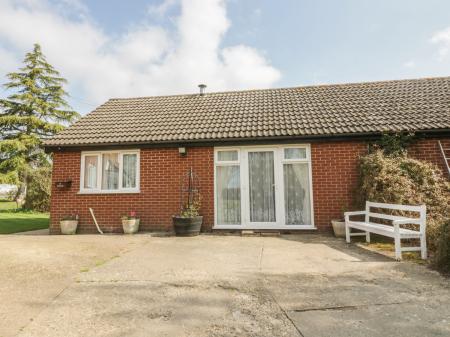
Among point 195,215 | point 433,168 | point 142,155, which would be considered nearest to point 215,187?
point 195,215

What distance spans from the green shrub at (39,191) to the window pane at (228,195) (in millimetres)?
12545

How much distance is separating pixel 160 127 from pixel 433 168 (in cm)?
829

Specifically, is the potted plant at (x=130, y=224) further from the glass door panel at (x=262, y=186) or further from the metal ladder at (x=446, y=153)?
the metal ladder at (x=446, y=153)

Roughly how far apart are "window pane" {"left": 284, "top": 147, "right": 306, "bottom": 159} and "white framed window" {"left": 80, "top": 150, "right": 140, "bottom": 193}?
472cm

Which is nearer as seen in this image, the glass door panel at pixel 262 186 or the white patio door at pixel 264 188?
the white patio door at pixel 264 188

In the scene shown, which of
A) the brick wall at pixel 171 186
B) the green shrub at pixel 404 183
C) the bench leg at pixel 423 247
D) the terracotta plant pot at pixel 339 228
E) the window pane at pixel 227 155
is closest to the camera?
Answer: the bench leg at pixel 423 247

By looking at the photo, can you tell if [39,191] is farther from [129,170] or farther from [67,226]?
[129,170]

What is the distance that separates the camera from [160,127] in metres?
9.69

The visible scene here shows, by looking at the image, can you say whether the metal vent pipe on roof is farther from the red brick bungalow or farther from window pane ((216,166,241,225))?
window pane ((216,166,241,225))

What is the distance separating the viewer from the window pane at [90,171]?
9312mm

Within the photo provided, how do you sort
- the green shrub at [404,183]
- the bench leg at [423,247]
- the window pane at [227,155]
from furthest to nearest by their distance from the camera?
1. the window pane at [227,155]
2. the green shrub at [404,183]
3. the bench leg at [423,247]

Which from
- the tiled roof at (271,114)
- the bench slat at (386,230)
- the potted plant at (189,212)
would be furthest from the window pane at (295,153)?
the potted plant at (189,212)

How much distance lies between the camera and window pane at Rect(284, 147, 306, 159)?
28.1 ft

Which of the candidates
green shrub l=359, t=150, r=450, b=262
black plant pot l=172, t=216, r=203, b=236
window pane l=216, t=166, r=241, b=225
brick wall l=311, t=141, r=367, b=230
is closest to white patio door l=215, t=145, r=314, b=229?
window pane l=216, t=166, r=241, b=225
